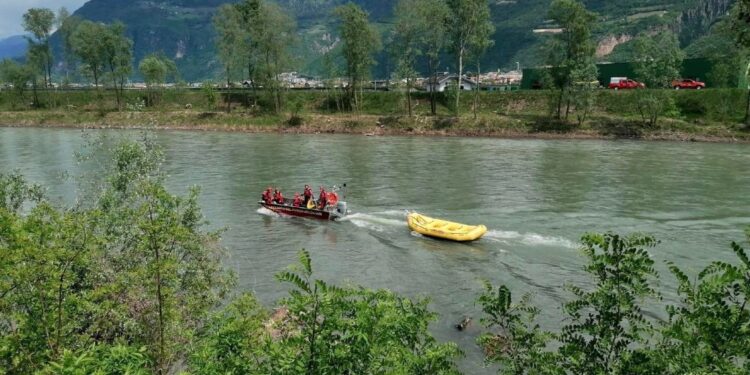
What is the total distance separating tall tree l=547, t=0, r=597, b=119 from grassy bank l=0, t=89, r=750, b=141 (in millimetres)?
6744

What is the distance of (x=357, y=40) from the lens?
293 ft

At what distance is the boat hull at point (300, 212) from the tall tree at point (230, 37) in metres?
67.8

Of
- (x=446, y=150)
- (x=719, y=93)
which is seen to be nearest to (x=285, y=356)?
(x=446, y=150)

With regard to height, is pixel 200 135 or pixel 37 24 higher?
pixel 37 24

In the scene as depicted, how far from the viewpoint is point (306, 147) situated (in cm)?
7000

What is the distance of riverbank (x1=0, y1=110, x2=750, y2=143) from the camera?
73.7 metres

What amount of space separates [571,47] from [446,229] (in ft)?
190

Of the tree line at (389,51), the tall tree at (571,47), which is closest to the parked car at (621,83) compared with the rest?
the tree line at (389,51)

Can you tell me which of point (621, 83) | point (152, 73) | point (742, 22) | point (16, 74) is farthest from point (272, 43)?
point (742, 22)

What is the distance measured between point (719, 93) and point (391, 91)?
54.5 metres

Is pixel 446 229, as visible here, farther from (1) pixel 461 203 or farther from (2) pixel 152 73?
(2) pixel 152 73

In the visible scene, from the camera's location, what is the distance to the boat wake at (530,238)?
29506 mm

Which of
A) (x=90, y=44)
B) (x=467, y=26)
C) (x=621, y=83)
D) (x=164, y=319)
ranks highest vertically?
(x=90, y=44)

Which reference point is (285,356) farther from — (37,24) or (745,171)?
(37,24)
